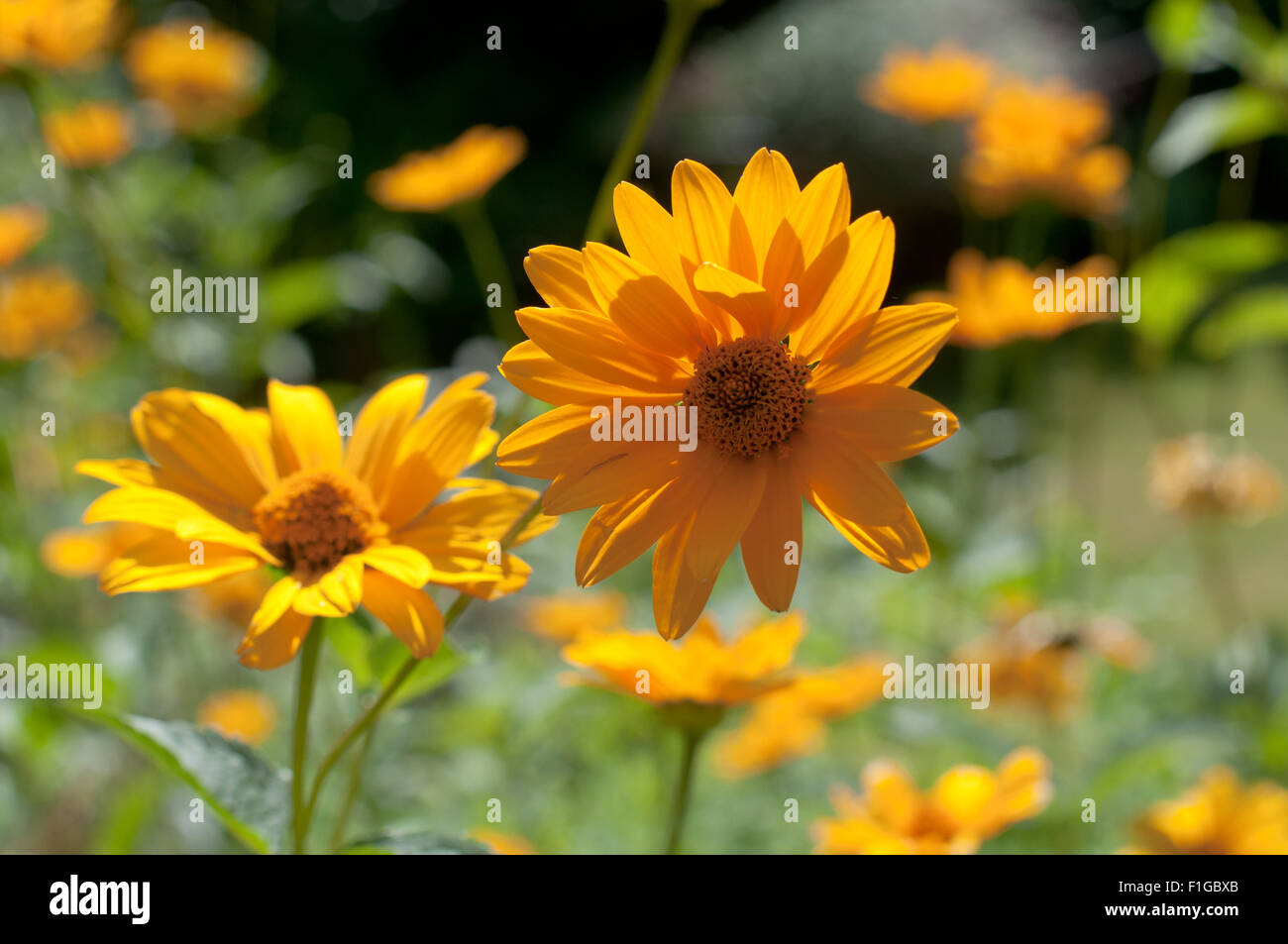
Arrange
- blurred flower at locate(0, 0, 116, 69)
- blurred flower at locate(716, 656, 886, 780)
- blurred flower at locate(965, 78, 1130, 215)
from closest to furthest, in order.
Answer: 1. blurred flower at locate(716, 656, 886, 780)
2. blurred flower at locate(0, 0, 116, 69)
3. blurred flower at locate(965, 78, 1130, 215)

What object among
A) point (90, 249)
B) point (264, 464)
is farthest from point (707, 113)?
point (264, 464)

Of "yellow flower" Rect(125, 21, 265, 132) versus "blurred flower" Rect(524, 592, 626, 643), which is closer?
"blurred flower" Rect(524, 592, 626, 643)

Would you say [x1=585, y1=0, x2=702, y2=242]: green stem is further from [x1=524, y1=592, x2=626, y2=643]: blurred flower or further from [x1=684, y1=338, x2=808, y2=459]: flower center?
[x1=524, y1=592, x2=626, y2=643]: blurred flower

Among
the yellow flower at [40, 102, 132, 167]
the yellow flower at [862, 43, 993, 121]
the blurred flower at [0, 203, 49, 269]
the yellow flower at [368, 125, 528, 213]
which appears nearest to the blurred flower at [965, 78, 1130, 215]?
the yellow flower at [862, 43, 993, 121]

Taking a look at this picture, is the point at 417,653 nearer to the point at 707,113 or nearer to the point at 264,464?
the point at 264,464

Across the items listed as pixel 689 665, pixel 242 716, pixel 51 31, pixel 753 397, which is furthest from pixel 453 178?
pixel 753 397

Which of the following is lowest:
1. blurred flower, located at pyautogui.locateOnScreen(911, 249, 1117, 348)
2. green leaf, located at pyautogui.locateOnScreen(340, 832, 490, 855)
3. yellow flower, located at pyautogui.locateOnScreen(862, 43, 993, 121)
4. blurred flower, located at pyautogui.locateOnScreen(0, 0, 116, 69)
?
green leaf, located at pyautogui.locateOnScreen(340, 832, 490, 855)

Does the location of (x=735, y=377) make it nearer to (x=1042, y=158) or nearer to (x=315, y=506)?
(x=315, y=506)
